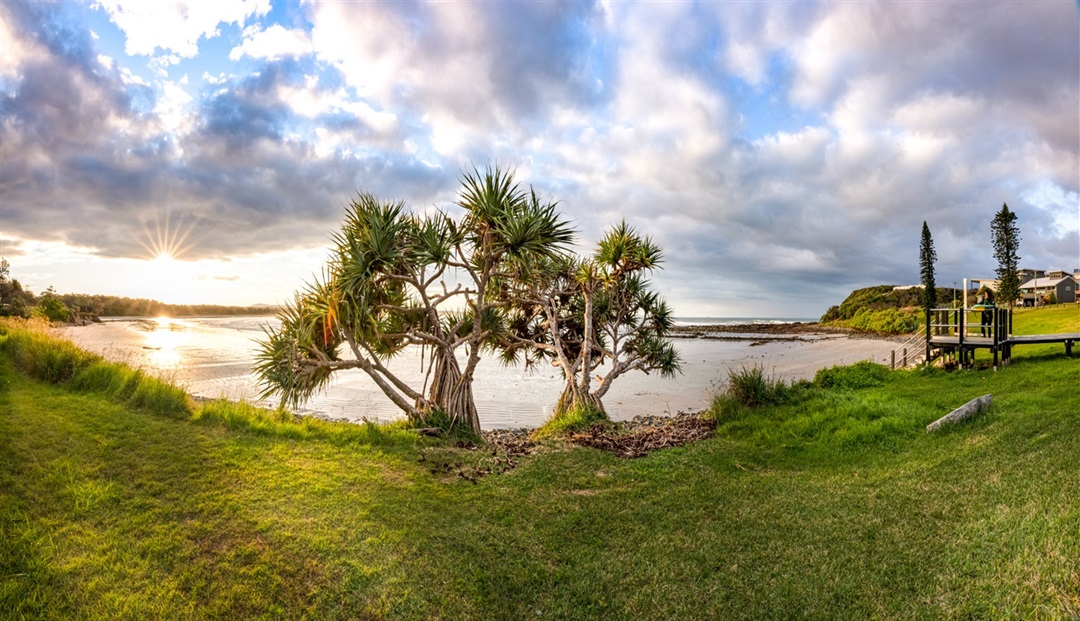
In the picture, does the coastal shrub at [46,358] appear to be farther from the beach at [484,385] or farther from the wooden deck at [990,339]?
the wooden deck at [990,339]

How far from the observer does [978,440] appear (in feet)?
26.7

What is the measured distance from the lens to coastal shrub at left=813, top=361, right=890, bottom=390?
16516mm

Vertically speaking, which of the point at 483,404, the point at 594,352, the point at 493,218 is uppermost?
the point at 493,218

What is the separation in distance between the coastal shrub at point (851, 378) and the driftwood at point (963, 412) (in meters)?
6.19

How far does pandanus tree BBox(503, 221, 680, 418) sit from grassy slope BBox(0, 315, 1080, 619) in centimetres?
438

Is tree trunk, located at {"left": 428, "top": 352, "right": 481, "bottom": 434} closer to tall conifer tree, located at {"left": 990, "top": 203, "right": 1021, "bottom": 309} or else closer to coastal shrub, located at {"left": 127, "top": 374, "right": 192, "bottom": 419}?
coastal shrub, located at {"left": 127, "top": 374, "right": 192, "bottom": 419}

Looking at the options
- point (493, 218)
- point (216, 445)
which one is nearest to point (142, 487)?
point (216, 445)

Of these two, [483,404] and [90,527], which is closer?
[90,527]

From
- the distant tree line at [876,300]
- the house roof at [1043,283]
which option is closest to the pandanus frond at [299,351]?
the house roof at [1043,283]

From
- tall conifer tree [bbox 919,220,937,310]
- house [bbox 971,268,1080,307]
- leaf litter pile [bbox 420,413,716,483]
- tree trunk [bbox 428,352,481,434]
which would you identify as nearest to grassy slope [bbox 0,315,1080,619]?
leaf litter pile [bbox 420,413,716,483]

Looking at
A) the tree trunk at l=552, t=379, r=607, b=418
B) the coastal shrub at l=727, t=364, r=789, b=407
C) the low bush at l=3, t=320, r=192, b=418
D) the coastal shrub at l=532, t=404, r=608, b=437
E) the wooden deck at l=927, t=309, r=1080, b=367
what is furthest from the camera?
the wooden deck at l=927, t=309, r=1080, b=367

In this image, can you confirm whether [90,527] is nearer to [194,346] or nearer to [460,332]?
[460,332]

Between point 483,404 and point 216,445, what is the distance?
12849mm

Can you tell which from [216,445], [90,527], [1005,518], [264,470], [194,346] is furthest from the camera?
[194,346]
